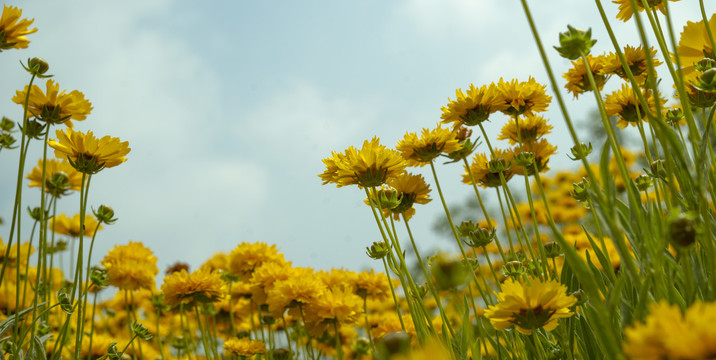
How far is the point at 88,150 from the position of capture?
0.96m

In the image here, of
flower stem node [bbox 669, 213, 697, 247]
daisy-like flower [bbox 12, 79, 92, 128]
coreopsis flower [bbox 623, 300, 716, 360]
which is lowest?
coreopsis flower [bbox 623, 300, 716, 360]

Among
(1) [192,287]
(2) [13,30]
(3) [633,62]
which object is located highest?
(2) [13,30]

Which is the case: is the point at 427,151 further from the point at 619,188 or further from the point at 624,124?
the point at 619,188

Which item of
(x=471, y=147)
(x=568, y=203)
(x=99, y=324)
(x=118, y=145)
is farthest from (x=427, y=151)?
(x=568, y=203)

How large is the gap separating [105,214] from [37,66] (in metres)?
0.34

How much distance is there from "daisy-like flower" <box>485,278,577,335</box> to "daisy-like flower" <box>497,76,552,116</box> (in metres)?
0.51

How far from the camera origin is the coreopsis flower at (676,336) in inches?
11.8

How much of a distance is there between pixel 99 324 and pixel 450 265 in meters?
2.26

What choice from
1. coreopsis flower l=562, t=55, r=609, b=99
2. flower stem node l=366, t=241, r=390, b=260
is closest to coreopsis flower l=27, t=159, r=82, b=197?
flower stem node l=366, t=241, r=390, b=260

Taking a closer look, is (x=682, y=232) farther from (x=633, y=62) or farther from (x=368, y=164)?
(x=633, y=62)

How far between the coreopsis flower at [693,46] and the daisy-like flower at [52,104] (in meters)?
1.19

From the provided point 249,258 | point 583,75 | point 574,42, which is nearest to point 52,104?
point 249,258

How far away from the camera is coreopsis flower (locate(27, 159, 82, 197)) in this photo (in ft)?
4.48

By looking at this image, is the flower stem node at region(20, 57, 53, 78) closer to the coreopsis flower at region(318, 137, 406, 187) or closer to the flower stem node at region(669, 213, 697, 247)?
the coreopsis flower at region(318, 137, 406, 187)
